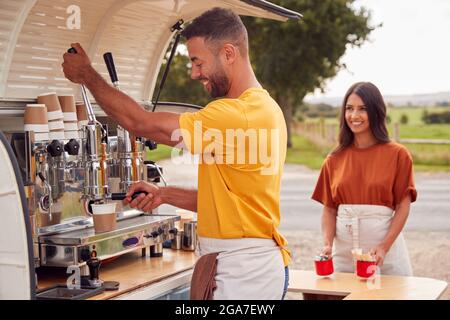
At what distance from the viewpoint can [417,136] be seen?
18.3m

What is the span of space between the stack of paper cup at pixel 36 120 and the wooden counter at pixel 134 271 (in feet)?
2.04

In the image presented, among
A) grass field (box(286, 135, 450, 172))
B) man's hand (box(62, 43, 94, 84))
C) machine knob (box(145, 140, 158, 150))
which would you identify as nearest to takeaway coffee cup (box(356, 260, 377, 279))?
machine knob (box(145, 140, 158, 150))

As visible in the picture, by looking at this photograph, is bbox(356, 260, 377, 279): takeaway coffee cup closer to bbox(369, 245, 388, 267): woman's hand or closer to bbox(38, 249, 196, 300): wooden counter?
bbox(369, 245, 388, 267): woman's hand

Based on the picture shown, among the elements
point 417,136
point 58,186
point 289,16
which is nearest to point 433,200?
point 417,136

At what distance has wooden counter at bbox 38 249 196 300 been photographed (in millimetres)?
2957

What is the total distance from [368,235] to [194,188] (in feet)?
4.88

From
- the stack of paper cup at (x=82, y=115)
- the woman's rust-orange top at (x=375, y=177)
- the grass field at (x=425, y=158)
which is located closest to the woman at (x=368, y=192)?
the woman's rust-orange top at (x=375, y=177)

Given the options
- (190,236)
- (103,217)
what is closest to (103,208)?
(103,217)

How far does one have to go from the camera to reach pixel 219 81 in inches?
103

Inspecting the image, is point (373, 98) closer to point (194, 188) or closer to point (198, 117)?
point (194, 188)

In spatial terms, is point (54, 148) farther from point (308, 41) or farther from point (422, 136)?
point (422, 136)

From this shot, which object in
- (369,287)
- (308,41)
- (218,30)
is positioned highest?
(308,41)

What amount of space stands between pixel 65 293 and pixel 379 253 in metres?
1.91

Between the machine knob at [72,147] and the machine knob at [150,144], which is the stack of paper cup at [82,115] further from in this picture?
the machine knob at [150,144]
